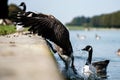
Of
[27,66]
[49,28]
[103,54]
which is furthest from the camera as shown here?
[103,54]

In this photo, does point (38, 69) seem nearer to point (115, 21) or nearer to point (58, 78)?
point (58, 78)

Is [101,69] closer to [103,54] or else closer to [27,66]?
[27,66]

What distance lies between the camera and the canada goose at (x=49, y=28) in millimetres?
12148

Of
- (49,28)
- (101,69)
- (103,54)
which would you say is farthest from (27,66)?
(103,54)

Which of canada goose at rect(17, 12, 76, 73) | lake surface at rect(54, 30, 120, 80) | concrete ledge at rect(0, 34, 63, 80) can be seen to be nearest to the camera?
concrete ledge at rect(0, 34, 63, 80)

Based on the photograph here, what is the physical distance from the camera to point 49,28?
12172 millimetres

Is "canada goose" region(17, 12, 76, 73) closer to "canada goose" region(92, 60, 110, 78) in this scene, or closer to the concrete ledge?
"canada goose" region(92, 60, 110, 78)

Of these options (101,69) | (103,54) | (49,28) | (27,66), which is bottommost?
(103,54)

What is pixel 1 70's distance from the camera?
5.32 meters

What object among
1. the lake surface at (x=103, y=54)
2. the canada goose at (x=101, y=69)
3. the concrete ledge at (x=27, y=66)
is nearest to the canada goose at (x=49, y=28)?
the lake surface at (x=103, y=54)

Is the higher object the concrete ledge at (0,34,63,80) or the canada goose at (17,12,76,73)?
the concrete ledge at (0,34,63,80)

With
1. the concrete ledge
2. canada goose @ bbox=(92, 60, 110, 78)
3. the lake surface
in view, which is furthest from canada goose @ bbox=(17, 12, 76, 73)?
the concrete ledge

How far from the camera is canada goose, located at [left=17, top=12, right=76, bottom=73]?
1215cm

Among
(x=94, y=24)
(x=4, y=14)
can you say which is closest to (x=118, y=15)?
(x=94, y=24)
